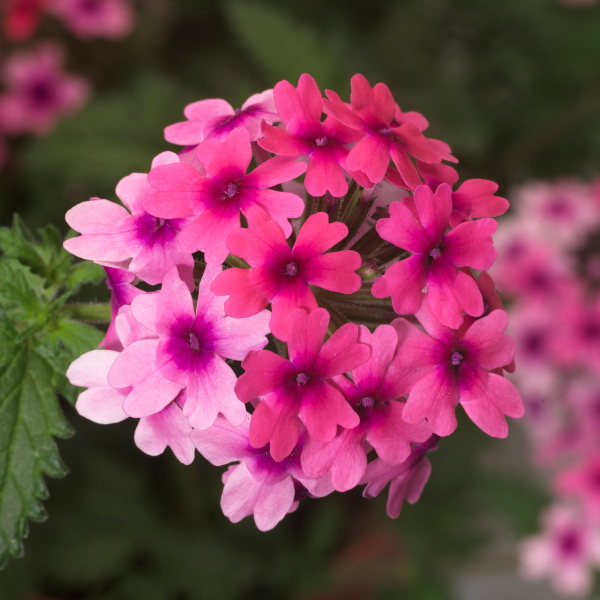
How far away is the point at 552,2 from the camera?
216cm

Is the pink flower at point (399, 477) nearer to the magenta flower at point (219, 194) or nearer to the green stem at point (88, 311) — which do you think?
the magenta flower at point (219, 194)

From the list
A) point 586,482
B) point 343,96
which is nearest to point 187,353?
point 343,96

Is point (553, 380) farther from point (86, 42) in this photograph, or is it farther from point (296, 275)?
point (86, 42)

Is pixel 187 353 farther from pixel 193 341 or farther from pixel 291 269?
pixel 291 269

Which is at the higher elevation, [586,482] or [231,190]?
[231,190]

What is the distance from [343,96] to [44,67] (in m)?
1.14

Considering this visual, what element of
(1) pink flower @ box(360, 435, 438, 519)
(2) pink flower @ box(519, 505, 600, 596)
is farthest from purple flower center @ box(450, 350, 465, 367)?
(2) pink flower @ box(519, 505, 600, 596)

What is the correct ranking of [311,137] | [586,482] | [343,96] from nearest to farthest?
[311,137], [343,96], [586,482]

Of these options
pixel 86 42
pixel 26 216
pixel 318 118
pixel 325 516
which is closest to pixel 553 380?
pixel 325 516

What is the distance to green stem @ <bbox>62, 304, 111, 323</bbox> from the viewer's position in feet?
2.71

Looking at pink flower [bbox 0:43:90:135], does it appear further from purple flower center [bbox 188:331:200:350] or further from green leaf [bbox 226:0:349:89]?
purple flower center [bbox 188:331:200:350]

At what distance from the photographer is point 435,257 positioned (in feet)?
2.01

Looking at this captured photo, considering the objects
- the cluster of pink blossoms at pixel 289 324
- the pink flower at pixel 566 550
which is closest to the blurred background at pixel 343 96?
the pink flower at pixel 566 550

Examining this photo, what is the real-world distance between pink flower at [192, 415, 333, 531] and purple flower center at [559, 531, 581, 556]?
1650 millimetres
